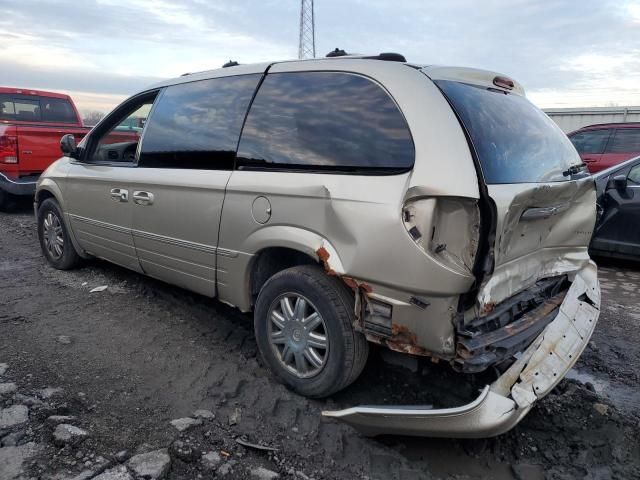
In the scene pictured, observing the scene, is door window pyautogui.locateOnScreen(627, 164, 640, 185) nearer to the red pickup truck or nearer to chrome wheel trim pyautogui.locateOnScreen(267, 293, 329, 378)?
chrome wheel trim pyautogui.locateOnScreen(267, 293, 329, 378)

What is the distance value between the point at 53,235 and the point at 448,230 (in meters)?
4.36

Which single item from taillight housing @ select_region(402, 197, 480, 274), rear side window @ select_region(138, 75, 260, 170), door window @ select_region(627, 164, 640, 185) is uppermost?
rear side window @ select_region(138, 75, 260, 170)

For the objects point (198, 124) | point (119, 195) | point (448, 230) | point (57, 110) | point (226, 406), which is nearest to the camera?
point (448, 230)

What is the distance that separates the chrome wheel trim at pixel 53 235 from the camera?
498cm

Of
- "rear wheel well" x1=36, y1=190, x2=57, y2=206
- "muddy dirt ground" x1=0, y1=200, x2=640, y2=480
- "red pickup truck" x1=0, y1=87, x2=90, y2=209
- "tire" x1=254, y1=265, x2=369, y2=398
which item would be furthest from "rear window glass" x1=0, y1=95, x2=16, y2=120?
"tire" x1=254, y1=265, x2=369, y2=398

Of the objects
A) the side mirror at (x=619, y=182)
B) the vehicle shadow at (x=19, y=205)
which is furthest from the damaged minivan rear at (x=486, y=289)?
the vehicle shadow at (x=19, y=205)

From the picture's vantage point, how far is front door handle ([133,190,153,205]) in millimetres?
3557

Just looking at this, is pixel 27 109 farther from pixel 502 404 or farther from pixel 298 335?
pixel 502 404

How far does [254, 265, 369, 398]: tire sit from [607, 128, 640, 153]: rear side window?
7.42m

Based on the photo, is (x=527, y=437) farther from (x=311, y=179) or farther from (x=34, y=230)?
(x=34, y=230)

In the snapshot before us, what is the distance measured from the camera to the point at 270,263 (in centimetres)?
304

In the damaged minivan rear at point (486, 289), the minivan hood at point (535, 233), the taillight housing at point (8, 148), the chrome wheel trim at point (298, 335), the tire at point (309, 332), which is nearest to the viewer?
the damaged minivan rear at point (486, 289)

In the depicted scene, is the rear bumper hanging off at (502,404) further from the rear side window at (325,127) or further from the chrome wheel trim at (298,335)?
the rear side window at (325,127)

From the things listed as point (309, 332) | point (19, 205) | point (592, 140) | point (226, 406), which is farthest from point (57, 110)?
point (592, 140)
